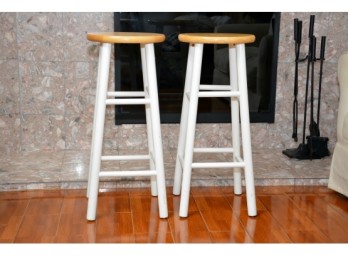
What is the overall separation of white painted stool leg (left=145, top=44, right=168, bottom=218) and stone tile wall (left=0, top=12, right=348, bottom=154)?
0.97 metres

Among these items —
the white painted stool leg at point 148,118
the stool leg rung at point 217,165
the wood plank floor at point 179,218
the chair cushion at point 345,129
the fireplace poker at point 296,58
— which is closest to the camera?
the wood plank floor at point 179,218

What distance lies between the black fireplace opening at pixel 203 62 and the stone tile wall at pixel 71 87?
5cm

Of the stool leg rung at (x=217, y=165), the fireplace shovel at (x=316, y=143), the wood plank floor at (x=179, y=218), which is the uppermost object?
the stool leg rung at (x=217, y=165)

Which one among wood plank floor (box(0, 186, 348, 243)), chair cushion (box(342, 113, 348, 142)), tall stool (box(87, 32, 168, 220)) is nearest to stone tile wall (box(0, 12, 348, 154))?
wood plank floor (box(0, 186, 348, 243))

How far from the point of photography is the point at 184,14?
3305mm

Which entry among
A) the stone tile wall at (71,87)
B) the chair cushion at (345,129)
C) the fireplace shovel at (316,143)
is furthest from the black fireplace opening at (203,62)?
the chair cushion at (345,129)

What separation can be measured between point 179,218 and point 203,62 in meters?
1.17

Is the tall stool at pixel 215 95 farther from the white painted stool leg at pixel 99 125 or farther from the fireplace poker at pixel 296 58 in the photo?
the fireplace poker at pixel 296 58

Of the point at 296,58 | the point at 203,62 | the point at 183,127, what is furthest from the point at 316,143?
the point at 183,127

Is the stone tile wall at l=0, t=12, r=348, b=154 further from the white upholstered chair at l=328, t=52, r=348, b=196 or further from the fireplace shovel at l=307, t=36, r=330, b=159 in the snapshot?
the white upholstered chair at l=328, t=52, r=348, b=196

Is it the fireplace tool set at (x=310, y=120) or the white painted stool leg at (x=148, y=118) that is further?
the fireplace tool set at (x=310, y=120)

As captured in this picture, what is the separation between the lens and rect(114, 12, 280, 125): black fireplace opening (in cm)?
332

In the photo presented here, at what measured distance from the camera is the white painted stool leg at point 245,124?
7.98 feet
